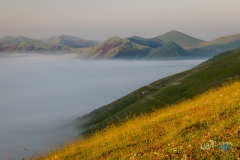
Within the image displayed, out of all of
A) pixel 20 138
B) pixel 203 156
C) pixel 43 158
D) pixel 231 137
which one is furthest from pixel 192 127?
pixel 20 138

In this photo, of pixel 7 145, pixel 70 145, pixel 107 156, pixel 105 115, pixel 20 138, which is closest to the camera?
pixel 107 156

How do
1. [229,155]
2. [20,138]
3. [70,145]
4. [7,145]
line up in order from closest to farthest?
[229,155] < [70,145] < [7,145] < [20,138]

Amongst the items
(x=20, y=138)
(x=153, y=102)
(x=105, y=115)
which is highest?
(x=153, y=102)

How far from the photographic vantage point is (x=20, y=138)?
198750mm

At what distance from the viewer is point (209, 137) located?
11.3 meters

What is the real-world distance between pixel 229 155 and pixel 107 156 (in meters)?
7.65

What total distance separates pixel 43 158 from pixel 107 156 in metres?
6.84

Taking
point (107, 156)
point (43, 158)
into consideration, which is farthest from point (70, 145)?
point (107, 156)

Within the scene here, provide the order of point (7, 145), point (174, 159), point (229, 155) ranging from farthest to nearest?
1. point (7, 145)
2. point (174, 159)
3. point (229, 155)

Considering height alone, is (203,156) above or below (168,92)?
above

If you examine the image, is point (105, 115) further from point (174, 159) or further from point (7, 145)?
point (7, 145)

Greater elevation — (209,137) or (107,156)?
(209,137)

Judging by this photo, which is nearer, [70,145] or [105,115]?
[70,145]

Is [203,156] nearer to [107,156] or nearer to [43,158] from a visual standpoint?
[107,156]
